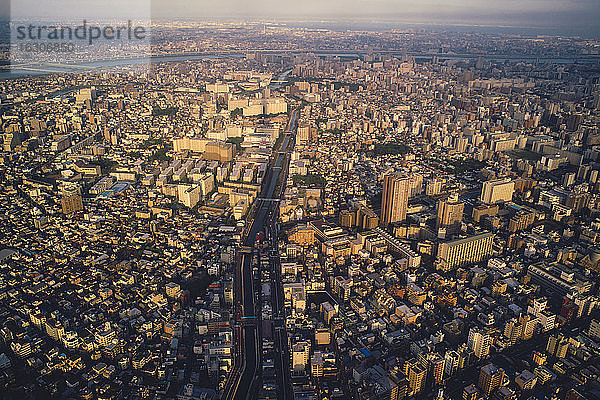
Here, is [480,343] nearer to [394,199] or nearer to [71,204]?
[394,199]

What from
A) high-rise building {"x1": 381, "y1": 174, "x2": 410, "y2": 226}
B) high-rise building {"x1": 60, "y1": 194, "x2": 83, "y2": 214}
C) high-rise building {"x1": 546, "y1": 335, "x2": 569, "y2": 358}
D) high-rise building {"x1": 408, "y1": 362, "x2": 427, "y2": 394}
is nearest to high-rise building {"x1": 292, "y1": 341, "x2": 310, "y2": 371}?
high-rise building {"x1": 408, "y1": 362, "x2": 427, "y2": 394}

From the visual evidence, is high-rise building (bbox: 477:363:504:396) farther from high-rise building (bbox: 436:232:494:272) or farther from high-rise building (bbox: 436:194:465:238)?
high-rise building (bbox: 436:194:465:238)

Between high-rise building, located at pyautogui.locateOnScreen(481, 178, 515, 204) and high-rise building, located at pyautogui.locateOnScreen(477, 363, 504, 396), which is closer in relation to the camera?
high-rise building, located at pyautogui.locateOnScreen(477, 363, 504, 396)

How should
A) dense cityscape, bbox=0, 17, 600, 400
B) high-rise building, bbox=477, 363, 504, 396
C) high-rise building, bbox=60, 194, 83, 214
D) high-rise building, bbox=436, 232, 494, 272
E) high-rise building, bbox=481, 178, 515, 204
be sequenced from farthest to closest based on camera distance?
high-rise building, bbox=481, 178, 515, 204
high-rise building, bbox=60, 194, 83, 214
high-rise building, bbox=436, 232, 494, 272
dense cityscape, bbox=0, 17, 600, 400
high-rise building, bbox=477, 363, 504, 396

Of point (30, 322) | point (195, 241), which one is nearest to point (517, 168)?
point (195, 241)

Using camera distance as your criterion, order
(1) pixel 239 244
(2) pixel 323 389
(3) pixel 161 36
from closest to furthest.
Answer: (2) pixel 323 389 → (1) pixel 239 244 → (3) pixel 161 36

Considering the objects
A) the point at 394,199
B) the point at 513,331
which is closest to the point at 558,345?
the point at 513,331

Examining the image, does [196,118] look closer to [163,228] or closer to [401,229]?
[163,228]
